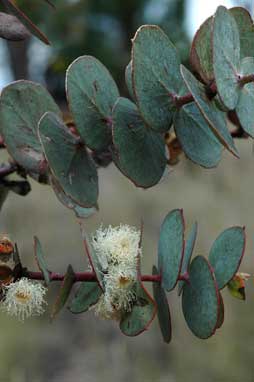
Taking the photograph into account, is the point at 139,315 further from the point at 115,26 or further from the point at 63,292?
the point at 115,26

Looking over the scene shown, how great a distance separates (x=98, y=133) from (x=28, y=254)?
5.58 ft

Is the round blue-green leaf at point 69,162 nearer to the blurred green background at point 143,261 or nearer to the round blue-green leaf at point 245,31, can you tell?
the round blue-green leaf at point 245,31

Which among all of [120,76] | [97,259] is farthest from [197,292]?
[120,76]

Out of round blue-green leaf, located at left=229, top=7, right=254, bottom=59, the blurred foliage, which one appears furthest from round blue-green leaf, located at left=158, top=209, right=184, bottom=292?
the blurred foliage

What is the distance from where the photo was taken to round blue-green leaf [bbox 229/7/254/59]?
45cm

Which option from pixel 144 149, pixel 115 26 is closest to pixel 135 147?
pixel 144 149

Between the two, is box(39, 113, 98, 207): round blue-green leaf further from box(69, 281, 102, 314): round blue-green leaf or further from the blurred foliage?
the blurred foliage

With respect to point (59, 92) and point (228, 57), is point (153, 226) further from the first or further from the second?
point (228, 57)

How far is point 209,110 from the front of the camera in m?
0.38

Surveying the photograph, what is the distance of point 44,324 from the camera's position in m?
2.02

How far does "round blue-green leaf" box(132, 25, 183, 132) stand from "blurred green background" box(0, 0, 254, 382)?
113cm

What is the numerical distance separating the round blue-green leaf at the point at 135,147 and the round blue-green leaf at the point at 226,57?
7cm

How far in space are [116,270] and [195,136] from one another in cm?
10

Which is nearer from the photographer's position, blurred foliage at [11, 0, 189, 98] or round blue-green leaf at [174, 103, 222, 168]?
round blue-green leaf at [174, 103, 222, 168]
